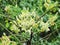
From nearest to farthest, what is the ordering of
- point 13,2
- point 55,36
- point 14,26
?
1. point 14,26
2. point 13,2
3. point 55,36

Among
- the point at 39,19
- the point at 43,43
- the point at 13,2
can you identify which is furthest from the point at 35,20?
the point at 43,43

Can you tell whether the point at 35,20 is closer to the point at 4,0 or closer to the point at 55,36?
the point at 4,0

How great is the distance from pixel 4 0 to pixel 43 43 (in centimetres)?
83

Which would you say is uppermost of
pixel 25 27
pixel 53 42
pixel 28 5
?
pixel 25 27

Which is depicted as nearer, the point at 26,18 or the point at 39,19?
the point at 26,18

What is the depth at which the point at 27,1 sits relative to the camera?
2.91 m

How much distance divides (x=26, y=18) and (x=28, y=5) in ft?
4.17

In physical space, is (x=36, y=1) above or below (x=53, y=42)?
above

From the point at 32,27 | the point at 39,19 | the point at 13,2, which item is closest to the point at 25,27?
the point at 32,27

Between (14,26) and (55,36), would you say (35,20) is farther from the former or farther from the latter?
(55,36)

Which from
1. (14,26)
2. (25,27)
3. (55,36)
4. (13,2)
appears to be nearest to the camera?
(25,27)

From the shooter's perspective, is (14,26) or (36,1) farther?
(36,1)

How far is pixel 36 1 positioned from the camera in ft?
9.54

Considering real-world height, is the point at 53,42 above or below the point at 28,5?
below
